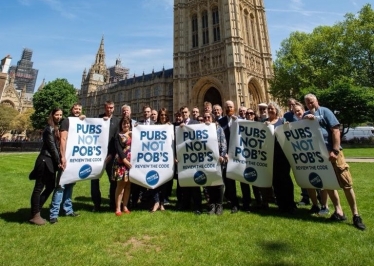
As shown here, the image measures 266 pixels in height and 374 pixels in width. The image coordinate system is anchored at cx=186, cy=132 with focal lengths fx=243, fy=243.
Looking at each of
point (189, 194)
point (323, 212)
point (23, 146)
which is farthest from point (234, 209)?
point (23, 146)

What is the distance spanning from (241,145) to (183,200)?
1.88 m

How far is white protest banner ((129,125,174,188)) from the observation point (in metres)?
5.51

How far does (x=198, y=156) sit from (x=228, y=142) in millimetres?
819

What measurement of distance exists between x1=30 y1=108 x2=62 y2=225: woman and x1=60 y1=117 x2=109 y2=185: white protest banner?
1.04ft

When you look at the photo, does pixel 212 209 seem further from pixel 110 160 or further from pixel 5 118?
pixel 5 118

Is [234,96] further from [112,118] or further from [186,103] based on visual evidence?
[112,118]

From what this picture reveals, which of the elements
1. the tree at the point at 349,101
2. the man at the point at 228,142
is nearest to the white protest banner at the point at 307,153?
the man at the point at 228,142

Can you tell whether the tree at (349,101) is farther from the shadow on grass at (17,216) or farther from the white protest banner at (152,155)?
the shadow on grass at (17,216)

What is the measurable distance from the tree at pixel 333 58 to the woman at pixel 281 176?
26.4 m

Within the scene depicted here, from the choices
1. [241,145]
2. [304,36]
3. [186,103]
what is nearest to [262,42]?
[304,36]

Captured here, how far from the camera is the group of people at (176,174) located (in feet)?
15.2

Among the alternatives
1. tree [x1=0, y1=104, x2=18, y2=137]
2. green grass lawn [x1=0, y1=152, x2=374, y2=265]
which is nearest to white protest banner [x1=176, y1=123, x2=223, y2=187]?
green grass lawn [x1=0, y1=152, x2=374, y2=265]

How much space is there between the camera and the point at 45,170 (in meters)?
4.67

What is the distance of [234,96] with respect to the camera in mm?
35281
